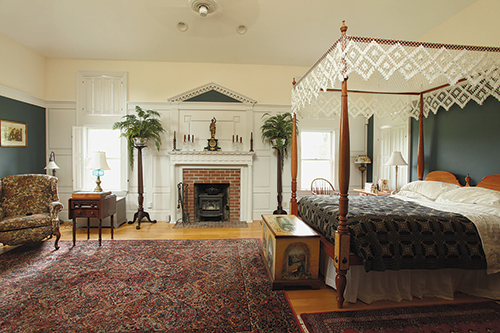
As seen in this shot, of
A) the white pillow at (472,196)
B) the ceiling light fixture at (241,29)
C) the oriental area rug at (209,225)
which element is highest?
the ceiling light fixture at (241,29)

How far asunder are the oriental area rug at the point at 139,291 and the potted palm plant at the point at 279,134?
195 centimetres

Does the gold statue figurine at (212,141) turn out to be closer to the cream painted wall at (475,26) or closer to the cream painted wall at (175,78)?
the cream painted wall at (175,78)

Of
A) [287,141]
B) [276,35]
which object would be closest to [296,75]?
[276,35]

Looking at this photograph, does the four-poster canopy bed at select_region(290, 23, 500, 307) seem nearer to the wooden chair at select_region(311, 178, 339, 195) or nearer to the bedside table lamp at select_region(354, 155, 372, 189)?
the bedside table lamp at select_region(354, 155, 372, 189)

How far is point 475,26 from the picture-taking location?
136 inches

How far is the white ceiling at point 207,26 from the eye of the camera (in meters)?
3.75

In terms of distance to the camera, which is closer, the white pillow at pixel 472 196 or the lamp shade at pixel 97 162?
the white pillow at pixel 472 196

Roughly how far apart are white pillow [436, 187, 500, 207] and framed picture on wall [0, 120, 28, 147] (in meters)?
6.82

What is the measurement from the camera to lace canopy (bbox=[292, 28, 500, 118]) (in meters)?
2.25

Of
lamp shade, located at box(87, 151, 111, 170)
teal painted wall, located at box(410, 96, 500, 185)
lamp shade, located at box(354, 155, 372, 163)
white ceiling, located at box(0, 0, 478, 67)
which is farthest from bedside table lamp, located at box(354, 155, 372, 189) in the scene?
lamp shade, located at box(87, 151, 111, 170)

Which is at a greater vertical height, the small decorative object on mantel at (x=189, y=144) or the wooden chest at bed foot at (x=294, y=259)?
the small decorative object on mantel at (x=189, y=144)

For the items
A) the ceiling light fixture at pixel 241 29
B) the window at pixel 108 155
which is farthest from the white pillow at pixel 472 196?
the window at pixel 108 155

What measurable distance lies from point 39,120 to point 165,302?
16.1 feet

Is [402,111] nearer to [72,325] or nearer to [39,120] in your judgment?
[72,325]
